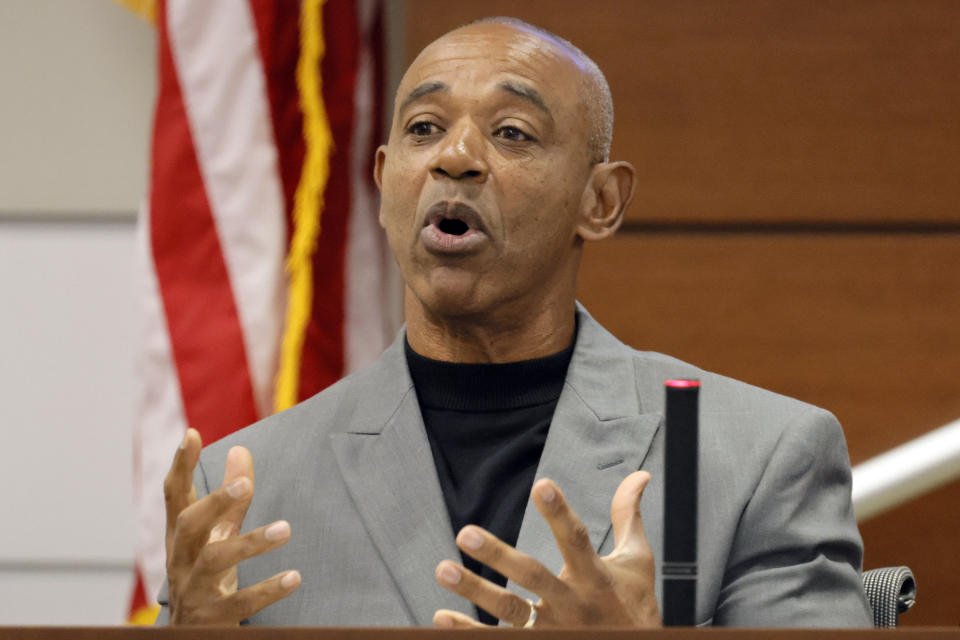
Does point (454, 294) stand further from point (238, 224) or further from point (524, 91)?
point (238, 224)

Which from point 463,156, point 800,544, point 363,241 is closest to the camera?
point 800,544

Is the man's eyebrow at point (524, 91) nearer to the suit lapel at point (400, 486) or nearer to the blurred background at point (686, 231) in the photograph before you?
the suit lapel at point (400, 486)

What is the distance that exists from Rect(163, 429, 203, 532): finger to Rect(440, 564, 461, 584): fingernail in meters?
0.25

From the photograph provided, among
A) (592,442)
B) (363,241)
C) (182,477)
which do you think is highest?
(182,477)

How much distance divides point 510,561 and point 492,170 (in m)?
0.55

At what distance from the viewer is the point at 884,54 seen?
202cm

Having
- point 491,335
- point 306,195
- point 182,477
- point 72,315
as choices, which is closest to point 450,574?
point 182,477

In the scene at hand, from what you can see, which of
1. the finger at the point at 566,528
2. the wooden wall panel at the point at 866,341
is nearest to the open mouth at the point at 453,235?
the finger at the point at 566,528

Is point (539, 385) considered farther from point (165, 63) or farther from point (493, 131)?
point (165, 63)

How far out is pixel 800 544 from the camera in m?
1.18

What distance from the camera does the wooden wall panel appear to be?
2.01 meters

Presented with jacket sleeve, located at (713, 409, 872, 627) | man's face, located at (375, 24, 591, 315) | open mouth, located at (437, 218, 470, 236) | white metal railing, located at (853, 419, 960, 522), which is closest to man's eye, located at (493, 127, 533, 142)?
man's face, located at (375, 24, 591, 315)

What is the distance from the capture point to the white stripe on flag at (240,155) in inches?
74.2

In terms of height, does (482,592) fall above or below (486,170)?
below
